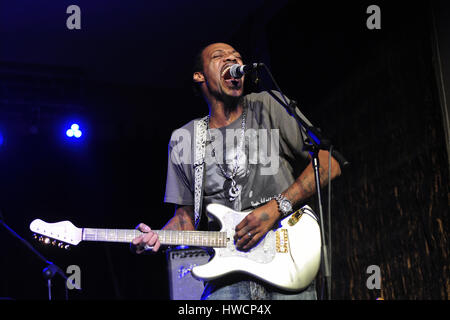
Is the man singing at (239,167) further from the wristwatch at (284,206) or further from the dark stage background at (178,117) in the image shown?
the dark stage background at (178,117)

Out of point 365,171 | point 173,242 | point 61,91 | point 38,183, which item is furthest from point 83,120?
point 173,242

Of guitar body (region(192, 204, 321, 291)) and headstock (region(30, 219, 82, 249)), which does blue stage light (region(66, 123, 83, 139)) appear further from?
guitar body (region(192, 204, 321, 291))

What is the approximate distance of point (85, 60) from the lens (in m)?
6.70

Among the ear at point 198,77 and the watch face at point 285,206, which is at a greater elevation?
the ear at point 198,77

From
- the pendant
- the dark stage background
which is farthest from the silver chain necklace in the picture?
the dark stage background

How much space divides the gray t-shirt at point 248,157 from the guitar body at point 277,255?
0.16 metres

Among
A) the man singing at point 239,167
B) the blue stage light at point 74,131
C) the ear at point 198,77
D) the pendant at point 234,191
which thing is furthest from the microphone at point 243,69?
the blue stage light at point 74,131

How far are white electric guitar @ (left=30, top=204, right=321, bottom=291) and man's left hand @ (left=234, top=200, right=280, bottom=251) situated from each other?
0.05 meters

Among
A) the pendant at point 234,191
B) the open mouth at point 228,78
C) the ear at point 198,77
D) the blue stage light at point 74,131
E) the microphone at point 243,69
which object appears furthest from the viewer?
the blue stage light at point 74,131

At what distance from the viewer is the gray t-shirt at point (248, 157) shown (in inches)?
115

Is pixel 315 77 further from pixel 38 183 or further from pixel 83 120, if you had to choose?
pixel 38 183

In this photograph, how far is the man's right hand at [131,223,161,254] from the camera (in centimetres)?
271

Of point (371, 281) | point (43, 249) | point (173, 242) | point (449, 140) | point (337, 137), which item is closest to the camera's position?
point (173, 242)

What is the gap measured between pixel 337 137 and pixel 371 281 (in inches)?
49.3
